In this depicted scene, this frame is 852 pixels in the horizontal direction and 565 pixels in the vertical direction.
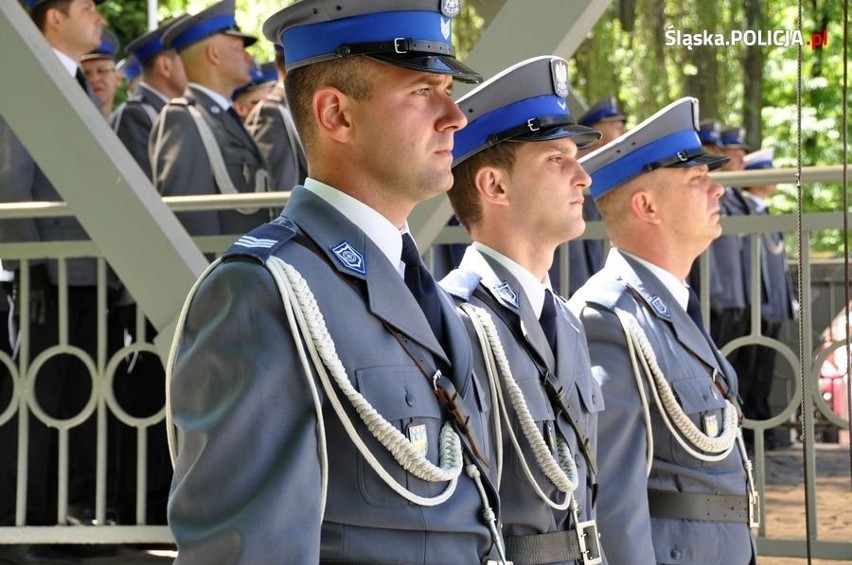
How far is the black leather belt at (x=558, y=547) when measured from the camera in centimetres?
306

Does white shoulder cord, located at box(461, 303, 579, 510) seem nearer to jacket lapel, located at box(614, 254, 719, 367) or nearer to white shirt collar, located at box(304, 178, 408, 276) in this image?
white shirt collar, located at box(304, 178, 408, 276)

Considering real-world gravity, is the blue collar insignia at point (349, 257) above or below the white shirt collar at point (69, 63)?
below

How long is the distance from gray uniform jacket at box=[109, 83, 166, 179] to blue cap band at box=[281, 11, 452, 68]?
3991 mm

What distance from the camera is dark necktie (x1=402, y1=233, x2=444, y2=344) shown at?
263cm

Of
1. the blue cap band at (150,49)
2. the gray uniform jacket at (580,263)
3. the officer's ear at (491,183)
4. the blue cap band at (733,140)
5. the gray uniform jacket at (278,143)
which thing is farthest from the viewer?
the blue cap band at (733,140)

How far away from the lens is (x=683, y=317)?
4051 millimetres

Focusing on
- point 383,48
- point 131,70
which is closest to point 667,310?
point 383,48

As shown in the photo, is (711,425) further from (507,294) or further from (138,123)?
(138,123)

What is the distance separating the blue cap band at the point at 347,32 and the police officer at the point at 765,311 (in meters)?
5.34

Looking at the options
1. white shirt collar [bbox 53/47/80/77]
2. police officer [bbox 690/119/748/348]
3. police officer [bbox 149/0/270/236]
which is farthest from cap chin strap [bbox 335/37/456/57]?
police officer [bbox 690/119/748/348]

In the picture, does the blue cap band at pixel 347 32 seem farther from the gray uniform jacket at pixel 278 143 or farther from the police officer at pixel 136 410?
the gray uniform jacket at pixel 278 143

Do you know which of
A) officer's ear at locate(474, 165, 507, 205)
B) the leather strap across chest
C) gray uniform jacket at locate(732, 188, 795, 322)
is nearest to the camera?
the leather strap across chest

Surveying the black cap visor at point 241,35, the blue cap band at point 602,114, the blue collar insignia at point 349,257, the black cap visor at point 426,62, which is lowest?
the blue collar insignia at point 349,257

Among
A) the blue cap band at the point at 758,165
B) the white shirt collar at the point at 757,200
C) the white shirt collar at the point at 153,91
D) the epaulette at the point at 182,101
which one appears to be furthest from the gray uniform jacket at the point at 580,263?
the blue cap band at the point at 758,165
